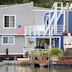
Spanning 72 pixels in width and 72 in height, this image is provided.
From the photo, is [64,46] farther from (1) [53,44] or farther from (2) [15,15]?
(2) [15,15]

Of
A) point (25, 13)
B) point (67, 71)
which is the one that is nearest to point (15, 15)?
point (25, 13)

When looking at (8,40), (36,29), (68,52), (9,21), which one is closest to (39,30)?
(36,29)

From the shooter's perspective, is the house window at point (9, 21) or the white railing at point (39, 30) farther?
the house window at point (9, 21)

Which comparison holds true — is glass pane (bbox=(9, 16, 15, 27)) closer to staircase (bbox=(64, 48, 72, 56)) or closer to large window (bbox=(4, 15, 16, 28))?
large window (bbox=(4, 15, 16, 28))

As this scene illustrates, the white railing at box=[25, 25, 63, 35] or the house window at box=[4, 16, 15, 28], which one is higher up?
the house window at box=[4, 16, 15, 28]

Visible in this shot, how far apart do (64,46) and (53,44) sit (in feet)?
8.90

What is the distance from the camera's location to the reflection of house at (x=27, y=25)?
150ft

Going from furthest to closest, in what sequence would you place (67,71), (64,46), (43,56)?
(64,46)
(43,56)
(67,71)

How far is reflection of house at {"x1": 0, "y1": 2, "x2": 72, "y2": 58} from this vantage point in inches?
1799

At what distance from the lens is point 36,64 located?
132 ft

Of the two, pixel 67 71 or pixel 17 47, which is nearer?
pixel 67 71

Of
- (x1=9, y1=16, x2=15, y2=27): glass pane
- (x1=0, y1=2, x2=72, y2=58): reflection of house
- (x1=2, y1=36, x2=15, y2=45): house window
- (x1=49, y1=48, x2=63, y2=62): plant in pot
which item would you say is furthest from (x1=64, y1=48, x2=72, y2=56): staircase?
(x1=9, y1=16, x2=15, y2=27): glass pane

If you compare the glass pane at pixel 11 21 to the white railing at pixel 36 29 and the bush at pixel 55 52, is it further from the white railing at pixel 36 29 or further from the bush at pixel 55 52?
the bush at pixel 55 52

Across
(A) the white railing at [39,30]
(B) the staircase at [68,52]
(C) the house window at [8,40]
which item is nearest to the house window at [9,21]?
(C) the house window at [8,40]
